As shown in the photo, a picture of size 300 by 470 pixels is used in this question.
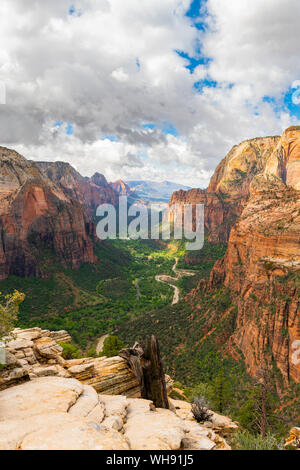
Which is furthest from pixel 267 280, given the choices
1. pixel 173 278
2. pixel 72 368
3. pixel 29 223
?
pixel 29 223

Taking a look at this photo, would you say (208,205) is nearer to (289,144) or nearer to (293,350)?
(289,144)

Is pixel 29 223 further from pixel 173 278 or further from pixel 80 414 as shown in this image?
pixel 80 414

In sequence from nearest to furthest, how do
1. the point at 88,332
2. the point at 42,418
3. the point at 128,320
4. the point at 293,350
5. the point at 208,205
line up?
1. the point at 42,418
2. the point at 293,350
3. the point at 88,332
4. the point at 128,320
5. the point at 208,205

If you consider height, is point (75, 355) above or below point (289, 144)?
below

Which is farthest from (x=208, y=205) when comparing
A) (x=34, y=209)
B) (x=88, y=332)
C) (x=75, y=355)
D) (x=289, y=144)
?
(x=75, y=355)

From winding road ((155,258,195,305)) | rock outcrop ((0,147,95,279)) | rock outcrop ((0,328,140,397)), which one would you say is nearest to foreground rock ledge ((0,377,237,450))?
rock outcrop ((0,328,140,397))

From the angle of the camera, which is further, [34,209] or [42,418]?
[34,209]
